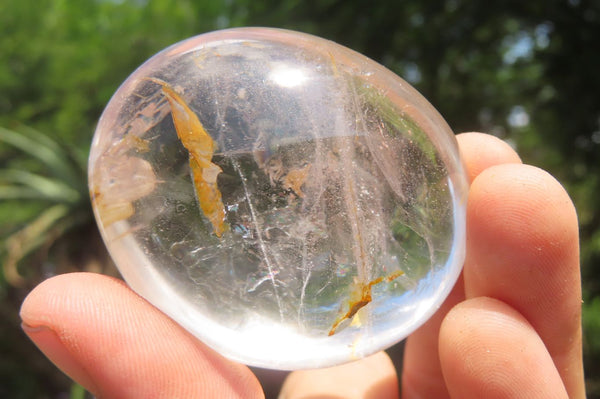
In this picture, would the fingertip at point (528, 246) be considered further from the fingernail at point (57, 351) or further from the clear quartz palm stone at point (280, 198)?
the fingernail at point (57, 351)

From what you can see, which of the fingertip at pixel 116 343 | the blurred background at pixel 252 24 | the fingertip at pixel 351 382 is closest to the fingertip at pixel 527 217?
the fingertip at pixel 351 382

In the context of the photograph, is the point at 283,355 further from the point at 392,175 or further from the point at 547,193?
the point at 547,193

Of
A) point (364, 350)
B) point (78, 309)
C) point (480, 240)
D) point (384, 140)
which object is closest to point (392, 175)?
point (384, 140)

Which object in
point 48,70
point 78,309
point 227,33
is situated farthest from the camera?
point 48,70

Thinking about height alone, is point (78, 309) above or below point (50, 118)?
above

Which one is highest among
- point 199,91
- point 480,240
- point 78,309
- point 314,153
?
point 199,91

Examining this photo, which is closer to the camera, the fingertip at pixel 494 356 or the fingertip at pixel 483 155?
the fingertip at pixel 494 356

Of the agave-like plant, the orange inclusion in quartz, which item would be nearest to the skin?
the orange inclusion in quartz
